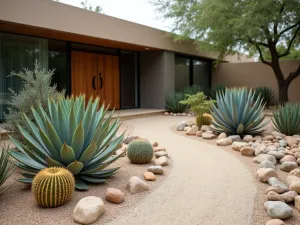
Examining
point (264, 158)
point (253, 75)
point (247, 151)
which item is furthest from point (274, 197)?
point (253, 75)

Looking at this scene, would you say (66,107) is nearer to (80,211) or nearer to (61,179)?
(61,179)

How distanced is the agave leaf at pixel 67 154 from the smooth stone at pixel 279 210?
2.27m

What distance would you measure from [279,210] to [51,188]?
2.36m

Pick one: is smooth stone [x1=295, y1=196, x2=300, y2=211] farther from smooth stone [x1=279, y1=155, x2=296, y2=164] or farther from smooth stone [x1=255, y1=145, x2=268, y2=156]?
smooth stone [x1=255, y1=145, x2=268, y2=156]

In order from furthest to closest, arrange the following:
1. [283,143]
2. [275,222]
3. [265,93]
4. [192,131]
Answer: [265,93] → [192,131] → [283,143] → [275,222]

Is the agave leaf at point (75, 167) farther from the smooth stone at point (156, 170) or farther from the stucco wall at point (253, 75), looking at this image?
the stucco wall at point (253, 75)

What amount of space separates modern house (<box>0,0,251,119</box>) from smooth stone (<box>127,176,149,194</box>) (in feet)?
19.2

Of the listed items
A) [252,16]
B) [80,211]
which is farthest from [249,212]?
[252,16]

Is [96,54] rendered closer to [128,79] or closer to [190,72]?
[128,79]

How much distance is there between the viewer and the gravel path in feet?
10.9

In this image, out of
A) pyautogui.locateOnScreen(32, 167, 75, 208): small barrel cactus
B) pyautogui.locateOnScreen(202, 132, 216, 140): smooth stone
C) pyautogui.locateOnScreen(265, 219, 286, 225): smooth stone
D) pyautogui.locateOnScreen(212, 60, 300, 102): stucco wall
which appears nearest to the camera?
pyautogui.locateOnScreen(265, 219, 286, 225): smooth stone

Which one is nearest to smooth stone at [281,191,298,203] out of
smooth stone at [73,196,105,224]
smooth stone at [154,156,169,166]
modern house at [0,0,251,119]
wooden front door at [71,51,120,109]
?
smooth stone at [154,156,169,166]

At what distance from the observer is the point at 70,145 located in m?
4.03

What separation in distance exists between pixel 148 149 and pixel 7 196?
2.24 m
